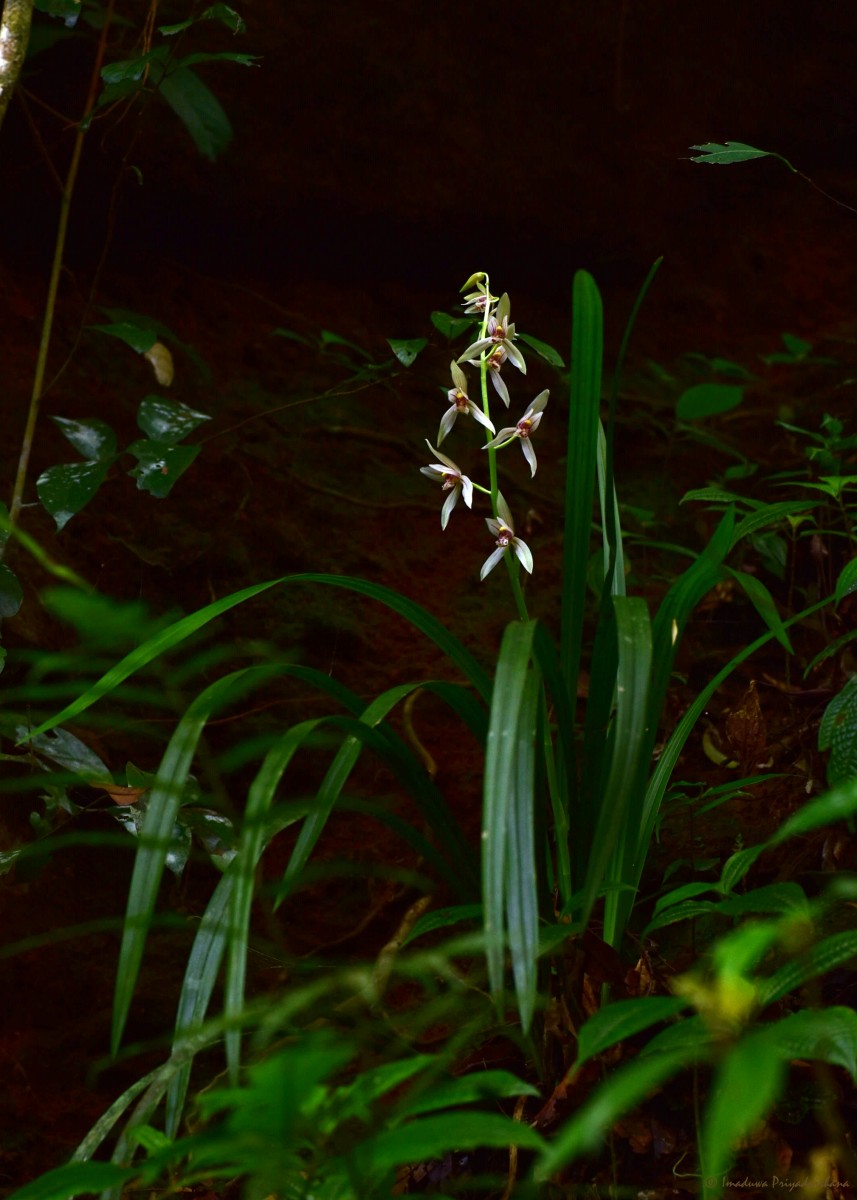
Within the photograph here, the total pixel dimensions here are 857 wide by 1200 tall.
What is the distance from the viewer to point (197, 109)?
1.90 metres

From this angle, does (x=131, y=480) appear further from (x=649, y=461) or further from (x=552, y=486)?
(x=649, y=461)

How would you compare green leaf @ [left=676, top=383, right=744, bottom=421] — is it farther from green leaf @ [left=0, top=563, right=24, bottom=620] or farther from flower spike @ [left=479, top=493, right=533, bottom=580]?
green leaf @ [left=0, top=563, right=24, bottom=620]

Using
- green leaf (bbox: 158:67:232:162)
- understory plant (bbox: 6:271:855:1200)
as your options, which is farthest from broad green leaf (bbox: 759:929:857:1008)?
green leaf (bbox: 158:67:232:162)

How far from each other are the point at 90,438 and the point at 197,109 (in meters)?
0.75

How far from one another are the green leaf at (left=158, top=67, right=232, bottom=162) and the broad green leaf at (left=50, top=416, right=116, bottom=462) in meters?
0.65

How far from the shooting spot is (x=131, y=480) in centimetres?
212

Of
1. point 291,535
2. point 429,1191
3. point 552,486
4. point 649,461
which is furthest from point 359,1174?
point 649,461

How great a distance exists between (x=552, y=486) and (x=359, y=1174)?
210 centimetres

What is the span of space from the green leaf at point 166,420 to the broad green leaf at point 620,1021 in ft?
3.93

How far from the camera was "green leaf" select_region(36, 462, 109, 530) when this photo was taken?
149 centimetres

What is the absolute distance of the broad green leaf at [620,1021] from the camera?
29.4 inches

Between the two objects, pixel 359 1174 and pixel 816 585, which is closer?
pixel 359 1174

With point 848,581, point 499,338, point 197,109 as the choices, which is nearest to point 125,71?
point 197,109

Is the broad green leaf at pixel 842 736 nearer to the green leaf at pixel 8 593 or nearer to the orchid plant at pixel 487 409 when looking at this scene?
the orchid plant at pixel 487 409
